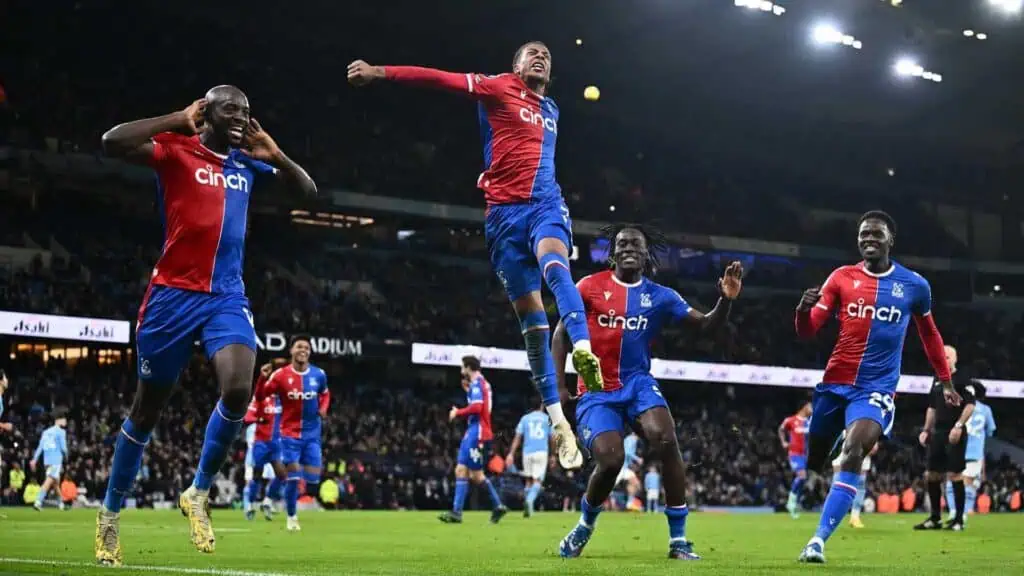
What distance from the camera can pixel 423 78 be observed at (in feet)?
28.5

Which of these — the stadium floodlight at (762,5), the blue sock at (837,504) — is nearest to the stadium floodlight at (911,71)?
the stadium floodlight at (762,5)

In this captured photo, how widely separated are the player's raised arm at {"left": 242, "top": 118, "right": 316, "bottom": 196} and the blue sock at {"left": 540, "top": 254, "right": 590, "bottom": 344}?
1737mm

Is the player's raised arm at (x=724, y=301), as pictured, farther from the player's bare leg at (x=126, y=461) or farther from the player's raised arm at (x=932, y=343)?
the player's bare leg at (x=126, y=461)

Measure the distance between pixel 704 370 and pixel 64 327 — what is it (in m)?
22.3

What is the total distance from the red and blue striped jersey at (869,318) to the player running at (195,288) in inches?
193

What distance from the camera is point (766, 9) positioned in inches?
1356

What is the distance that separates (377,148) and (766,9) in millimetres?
14927

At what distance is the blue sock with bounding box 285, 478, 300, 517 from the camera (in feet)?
55.6

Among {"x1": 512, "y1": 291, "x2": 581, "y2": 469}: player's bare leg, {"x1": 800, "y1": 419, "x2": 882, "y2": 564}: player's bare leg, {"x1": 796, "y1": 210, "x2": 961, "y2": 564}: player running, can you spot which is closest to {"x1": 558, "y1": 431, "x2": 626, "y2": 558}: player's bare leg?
{"x1": 512, "y1": 291, "x2": 581, "y2": 469}: player's bare leg

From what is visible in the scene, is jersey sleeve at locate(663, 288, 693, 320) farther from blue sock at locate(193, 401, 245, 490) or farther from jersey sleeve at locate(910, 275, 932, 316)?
A: blue sock at locate(193, 401, 245, 490)

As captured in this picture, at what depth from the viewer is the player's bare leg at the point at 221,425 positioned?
809cm

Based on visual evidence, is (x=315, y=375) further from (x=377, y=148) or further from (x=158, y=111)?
(x=377, y=148)


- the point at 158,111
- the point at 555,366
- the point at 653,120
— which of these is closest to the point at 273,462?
the point at 555,366

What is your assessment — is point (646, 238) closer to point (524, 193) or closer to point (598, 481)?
point (524, 193)
